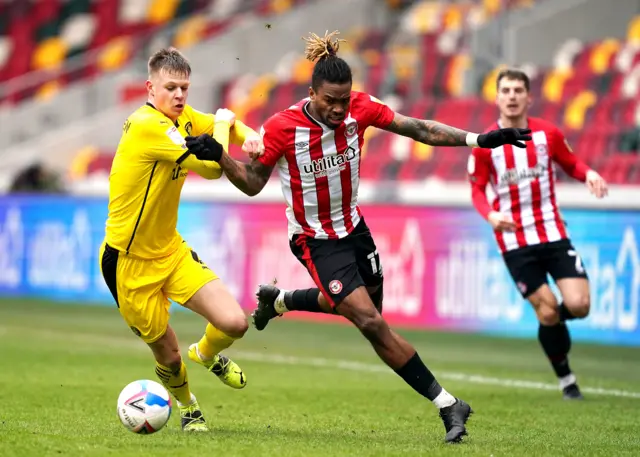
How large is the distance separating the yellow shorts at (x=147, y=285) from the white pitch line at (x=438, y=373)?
3942 mm

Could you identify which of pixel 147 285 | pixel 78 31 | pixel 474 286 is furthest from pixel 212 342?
pixel 78 31

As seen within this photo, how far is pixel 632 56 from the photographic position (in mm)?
19062

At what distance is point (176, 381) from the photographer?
24.9 ft

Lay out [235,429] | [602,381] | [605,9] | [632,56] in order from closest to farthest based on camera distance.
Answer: [235,429] → [602,381] → [632,56] → [605,9]

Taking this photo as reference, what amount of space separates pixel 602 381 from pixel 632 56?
935 centimetres

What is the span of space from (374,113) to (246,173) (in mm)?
867

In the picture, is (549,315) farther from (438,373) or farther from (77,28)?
(77,28)

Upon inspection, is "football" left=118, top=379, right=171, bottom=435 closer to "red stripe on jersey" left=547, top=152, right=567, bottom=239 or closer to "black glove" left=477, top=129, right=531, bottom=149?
"black glove" left=477, top=129, right=531, bottom=149

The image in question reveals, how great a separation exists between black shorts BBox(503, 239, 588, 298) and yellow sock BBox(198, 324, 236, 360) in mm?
3107

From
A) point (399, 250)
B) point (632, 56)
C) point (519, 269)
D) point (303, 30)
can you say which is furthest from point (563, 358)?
point (303, 30)

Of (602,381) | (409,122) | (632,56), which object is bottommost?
(602,381)

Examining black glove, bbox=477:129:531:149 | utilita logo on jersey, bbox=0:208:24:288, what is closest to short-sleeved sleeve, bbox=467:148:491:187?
black glove, bbox=477:129:531:149

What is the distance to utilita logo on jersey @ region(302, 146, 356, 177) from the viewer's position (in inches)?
295

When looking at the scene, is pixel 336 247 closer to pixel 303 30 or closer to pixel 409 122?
pixel 409 122
